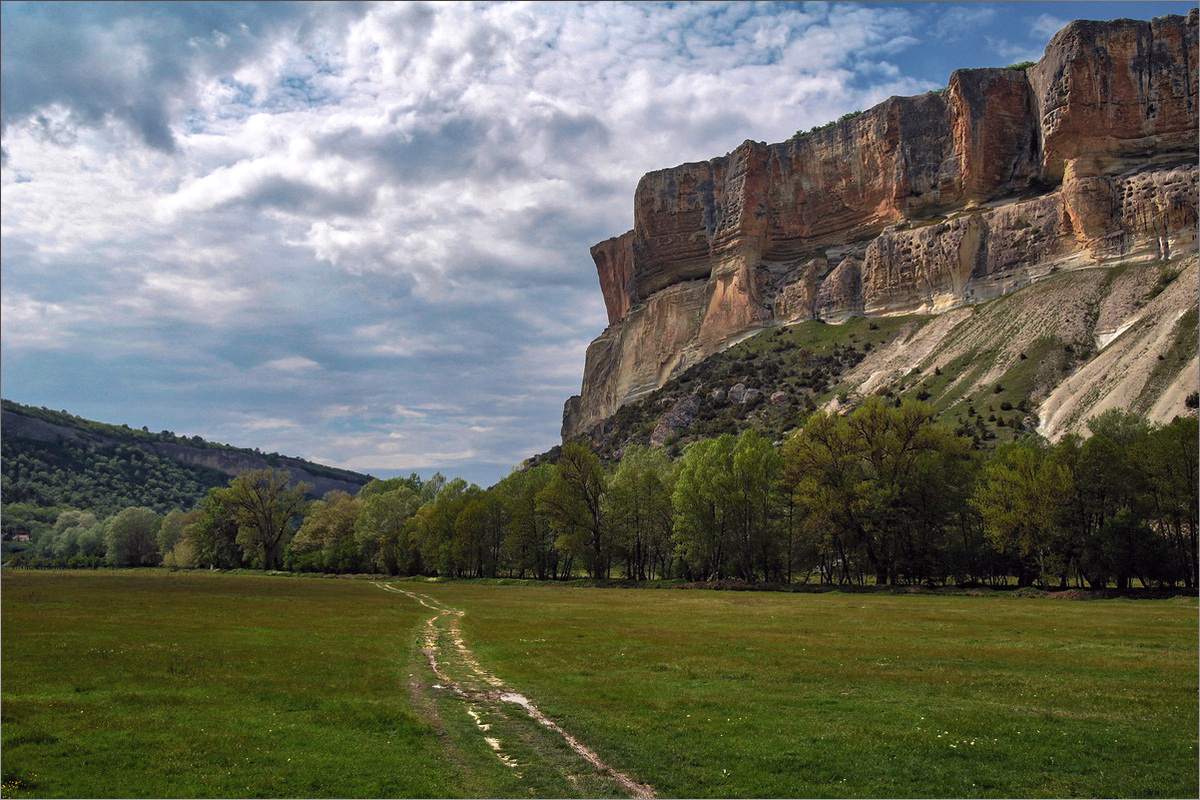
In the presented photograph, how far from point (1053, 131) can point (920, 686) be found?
121359 millimetres

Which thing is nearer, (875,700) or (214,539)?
(875,700)

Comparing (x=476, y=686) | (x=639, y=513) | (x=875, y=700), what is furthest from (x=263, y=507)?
(x=875, y=700)

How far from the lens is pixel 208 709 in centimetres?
1403

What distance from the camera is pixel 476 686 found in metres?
17.7

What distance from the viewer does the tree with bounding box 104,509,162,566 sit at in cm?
11100

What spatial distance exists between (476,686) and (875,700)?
29.9 ft

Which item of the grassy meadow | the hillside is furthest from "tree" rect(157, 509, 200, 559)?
the grassy meadow

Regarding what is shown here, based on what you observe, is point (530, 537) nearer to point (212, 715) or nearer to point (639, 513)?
point (639, 513)

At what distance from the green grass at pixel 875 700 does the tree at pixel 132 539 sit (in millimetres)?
104569

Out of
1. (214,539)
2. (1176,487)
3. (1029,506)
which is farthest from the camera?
(214,539)

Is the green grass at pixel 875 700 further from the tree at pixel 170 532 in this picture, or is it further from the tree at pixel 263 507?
the tree at pixel 170 532

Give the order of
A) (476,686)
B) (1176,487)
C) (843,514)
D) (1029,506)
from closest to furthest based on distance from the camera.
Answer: (476,686) < (1176,487) < (1029,506) < (843,514)

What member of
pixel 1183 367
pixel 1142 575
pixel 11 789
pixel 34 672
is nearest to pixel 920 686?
pixel 11 789

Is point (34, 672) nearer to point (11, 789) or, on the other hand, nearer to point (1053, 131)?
point (11, 789)
